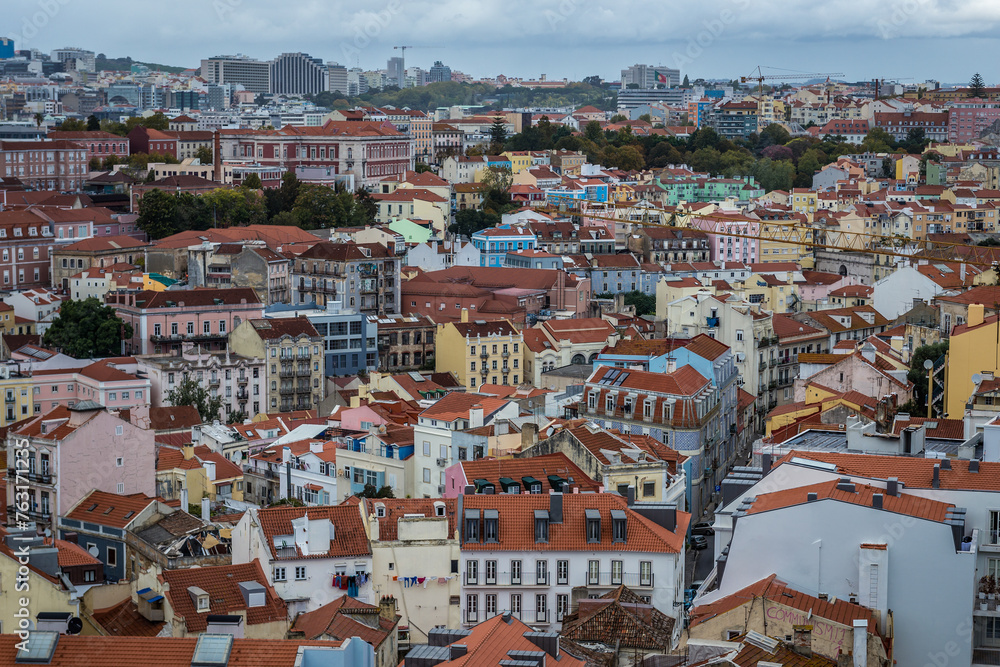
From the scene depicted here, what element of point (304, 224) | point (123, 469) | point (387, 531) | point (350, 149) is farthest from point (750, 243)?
point (387, 531)

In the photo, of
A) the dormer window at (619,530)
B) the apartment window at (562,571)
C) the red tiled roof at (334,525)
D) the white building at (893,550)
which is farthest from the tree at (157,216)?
the white building at (893,550)

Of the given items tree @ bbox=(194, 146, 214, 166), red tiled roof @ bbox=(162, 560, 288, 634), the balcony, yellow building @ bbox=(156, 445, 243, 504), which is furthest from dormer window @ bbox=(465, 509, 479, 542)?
tree @ bbox=(194, 146, 214, 166)

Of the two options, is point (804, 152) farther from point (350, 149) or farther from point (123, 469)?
point (123, 469)

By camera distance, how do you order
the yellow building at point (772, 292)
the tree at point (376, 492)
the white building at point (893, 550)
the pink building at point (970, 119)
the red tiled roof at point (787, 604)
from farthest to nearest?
the pink building at point (970, 119) < the yellow building at point (772, 292) < the tree at point (376, 492) < the white building at point (893, 550) < the red tiled roof at point (787, 604)

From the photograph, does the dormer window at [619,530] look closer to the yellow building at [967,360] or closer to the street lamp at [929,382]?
the yellow building at [967,360]

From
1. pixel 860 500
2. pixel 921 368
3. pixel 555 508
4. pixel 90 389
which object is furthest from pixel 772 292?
pixel 860 500

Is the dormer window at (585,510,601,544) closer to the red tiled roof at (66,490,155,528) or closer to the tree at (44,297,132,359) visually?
the red tiled roof at (66,490,155,528)

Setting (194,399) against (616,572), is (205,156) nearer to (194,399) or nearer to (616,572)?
(194,399)
